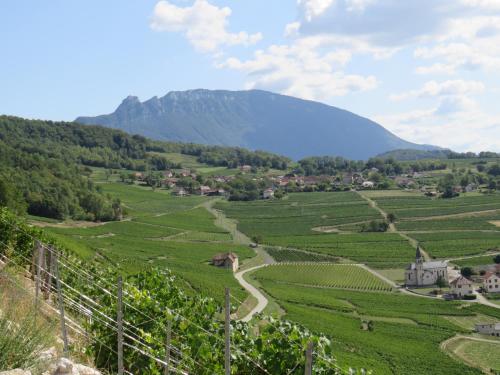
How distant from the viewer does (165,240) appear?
227 ft

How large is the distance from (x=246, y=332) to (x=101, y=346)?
1966mm

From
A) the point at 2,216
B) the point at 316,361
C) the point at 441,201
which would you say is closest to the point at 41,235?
the point at 2,216

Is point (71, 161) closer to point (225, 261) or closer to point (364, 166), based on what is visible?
point (225, 261)

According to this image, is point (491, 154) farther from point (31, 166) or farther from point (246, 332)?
point (246, 332)

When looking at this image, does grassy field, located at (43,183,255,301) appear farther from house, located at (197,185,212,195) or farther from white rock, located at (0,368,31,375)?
white rock, located at (0,368,31,375)

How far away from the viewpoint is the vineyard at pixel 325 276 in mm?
54812

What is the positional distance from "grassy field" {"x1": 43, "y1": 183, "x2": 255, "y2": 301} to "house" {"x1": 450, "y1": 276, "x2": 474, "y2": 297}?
20740 millimetres

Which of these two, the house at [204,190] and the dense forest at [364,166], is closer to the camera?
the house at [204,190]

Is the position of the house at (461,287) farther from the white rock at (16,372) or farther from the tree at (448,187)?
the tree at (448,187)

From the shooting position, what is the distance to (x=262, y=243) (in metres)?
75.7

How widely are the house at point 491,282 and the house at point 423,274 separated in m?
3.75

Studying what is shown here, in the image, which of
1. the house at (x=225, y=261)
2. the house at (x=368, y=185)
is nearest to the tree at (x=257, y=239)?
the house at (x=225, y=261)

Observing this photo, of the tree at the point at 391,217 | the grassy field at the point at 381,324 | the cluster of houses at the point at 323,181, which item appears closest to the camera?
the grassy field at the point at 381,324

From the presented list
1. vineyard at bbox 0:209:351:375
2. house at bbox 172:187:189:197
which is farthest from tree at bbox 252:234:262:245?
vineyard at bbox 0:209:351:375
